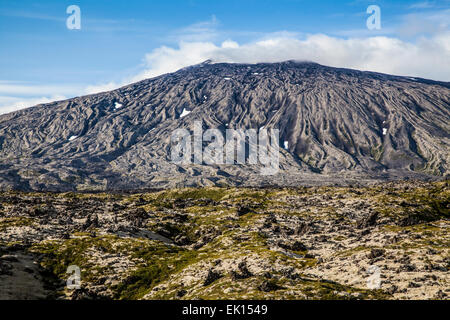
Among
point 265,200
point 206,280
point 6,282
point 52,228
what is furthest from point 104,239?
point 265,200

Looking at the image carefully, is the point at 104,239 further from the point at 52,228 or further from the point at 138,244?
the point at 52,228

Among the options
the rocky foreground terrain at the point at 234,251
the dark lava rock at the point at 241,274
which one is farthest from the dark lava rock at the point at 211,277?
the dark lava rock at the point at 241,274

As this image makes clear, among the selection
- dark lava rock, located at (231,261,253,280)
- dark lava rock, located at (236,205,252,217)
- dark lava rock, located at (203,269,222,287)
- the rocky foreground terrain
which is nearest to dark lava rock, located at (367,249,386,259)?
the rocky foreground terrain

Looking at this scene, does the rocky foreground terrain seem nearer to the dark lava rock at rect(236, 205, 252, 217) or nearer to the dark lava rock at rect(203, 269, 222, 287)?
the dark lava rock at rect(203, 269, 222, 287)

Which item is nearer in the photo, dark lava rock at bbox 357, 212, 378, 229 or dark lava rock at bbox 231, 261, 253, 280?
dark lava rock at bbox 231, 261, 253, 280

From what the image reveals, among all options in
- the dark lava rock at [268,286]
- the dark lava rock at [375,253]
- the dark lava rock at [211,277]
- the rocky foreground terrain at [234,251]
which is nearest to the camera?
the dark lava rock at [268,286]

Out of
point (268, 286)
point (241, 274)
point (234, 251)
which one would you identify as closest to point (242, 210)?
point (234, 251)

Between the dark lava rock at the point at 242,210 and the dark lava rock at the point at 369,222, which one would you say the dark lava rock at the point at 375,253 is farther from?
the dark lava rock at the point at 242,210
